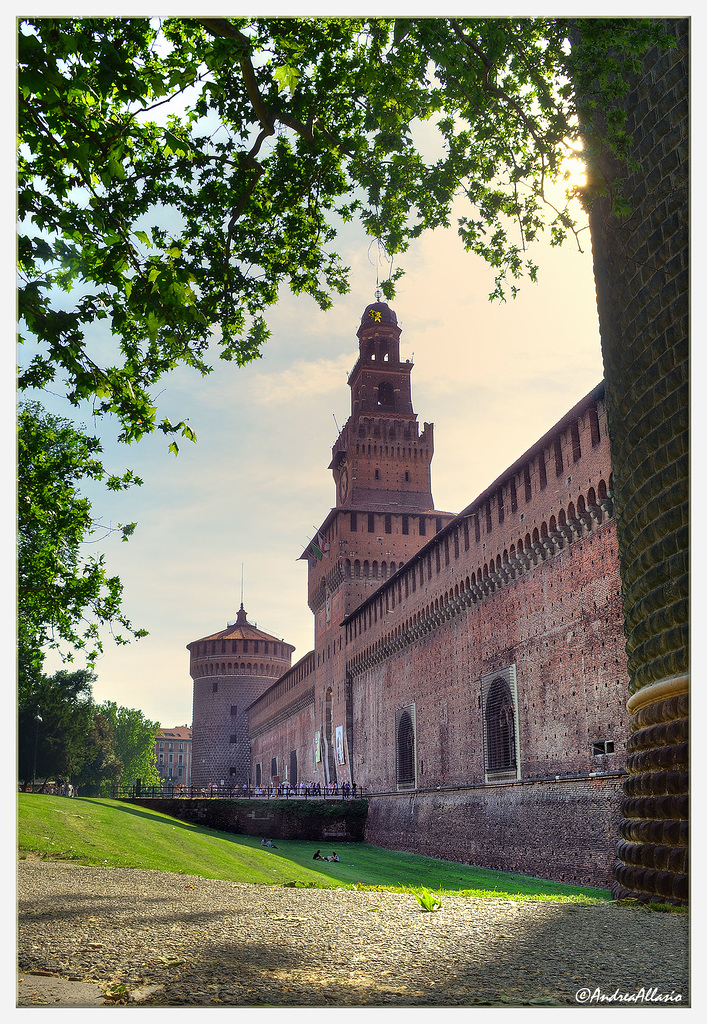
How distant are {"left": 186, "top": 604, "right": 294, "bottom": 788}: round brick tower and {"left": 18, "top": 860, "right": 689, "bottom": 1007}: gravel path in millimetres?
47667

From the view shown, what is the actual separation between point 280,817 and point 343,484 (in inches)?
619

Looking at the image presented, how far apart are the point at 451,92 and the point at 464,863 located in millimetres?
18014

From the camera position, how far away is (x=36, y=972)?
3.37m

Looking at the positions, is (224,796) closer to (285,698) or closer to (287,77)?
(285,698)

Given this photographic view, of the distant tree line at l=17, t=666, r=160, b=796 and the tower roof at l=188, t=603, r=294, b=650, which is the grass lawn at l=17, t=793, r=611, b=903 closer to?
the distant tree line at l=17, t=666, r=160, b=796

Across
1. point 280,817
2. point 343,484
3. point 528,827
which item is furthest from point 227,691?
point 528,827

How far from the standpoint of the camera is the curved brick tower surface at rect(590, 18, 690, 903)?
521cm

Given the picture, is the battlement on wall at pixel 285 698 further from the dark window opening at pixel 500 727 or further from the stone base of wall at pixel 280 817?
the dark window opening at pixel 500 727

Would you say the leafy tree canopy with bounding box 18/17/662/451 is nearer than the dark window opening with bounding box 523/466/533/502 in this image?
Yes

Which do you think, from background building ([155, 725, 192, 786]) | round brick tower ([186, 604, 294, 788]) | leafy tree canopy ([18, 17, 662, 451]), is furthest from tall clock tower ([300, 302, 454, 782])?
background building ([155, 725, 192, 786])

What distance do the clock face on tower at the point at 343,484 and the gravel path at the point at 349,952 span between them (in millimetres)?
32101

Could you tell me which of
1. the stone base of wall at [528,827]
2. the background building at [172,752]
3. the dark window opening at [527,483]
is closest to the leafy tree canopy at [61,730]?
the stone base of wall at [528,827]

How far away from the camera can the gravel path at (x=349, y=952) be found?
3117mm

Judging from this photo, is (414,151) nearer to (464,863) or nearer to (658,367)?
(658,367)
